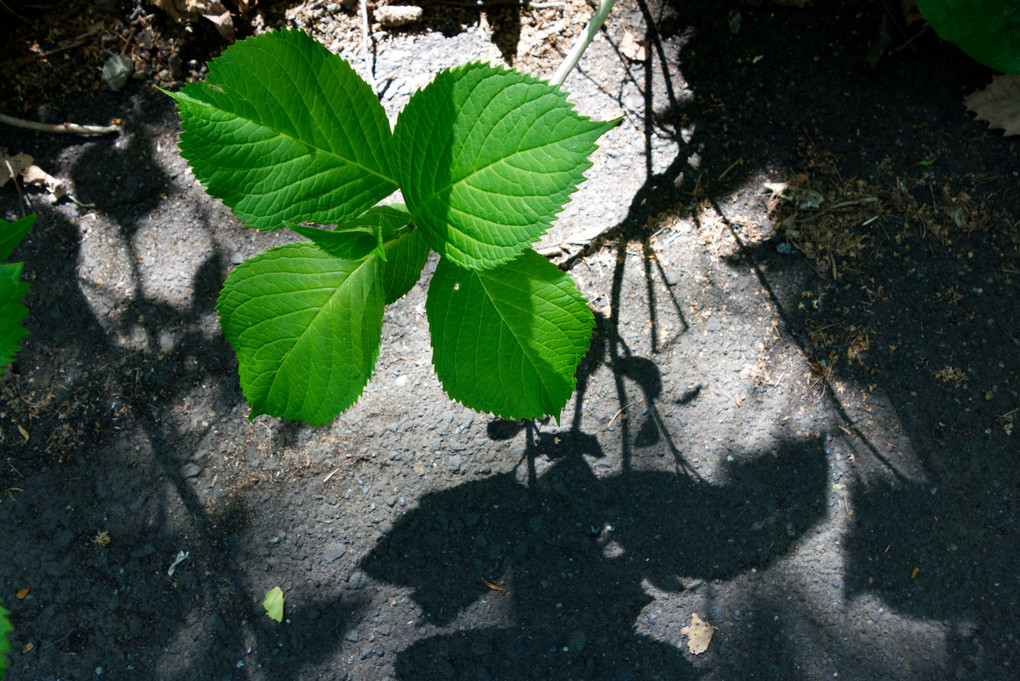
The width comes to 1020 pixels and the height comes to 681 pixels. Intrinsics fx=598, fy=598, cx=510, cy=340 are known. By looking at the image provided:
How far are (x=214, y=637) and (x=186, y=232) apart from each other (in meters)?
1.55

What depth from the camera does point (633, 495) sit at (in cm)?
224

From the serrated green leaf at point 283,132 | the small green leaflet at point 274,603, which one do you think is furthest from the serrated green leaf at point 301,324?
the small green leaflet at point 274,603

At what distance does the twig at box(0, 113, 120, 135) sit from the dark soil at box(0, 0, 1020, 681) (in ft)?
0.16

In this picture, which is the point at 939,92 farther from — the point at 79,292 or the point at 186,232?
the point at 79,292

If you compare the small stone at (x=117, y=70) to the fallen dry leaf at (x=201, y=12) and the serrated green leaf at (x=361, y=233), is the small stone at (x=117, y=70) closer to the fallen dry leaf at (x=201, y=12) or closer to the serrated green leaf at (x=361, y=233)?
the fallen dry leaf at (x=201, y=12)

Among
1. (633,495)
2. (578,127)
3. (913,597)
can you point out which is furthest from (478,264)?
(913,597)

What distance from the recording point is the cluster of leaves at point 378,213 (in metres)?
1.29

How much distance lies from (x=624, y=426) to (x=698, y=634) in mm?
795

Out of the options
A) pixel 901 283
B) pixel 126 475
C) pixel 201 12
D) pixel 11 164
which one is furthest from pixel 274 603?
pixel 901 283

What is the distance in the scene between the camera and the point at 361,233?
1.32 meters

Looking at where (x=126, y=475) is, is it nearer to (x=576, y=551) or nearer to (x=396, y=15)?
(x=576, y=551)

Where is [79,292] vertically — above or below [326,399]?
below

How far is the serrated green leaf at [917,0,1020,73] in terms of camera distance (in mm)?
2035

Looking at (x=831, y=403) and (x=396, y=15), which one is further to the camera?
(x=396, y=15)
